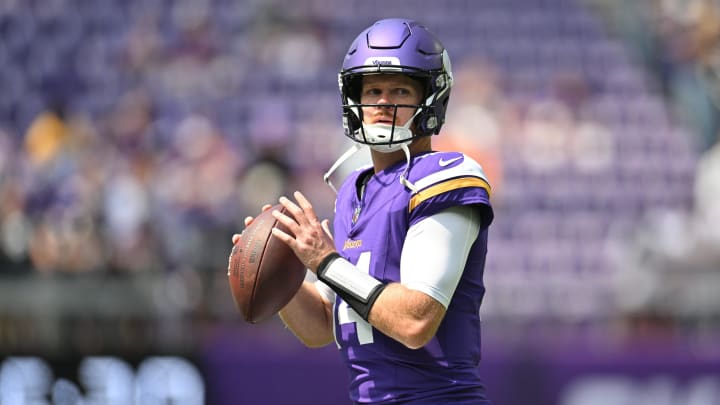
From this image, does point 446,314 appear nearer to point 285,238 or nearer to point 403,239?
point 403,239

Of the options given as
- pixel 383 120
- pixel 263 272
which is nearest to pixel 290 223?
pixel 263 272

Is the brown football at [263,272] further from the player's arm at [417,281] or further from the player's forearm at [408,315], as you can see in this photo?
the player's forearm at [408,315]

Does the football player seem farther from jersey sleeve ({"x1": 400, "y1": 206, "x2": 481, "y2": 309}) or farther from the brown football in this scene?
the brown football

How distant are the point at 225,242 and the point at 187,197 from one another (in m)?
1.61

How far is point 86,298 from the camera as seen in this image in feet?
27.5

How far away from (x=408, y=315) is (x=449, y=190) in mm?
373

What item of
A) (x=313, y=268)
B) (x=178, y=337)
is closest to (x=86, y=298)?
(x=178, y=337)

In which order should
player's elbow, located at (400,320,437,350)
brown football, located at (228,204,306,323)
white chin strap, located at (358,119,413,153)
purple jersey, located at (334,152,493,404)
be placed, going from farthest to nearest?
brown football, located at (228,204,306,323) < white chin strap, located at (358,119,413,153) < purple jersey, located at (334,152,493,404) < player's elbow, located at (400,320,437,350)

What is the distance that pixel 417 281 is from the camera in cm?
353

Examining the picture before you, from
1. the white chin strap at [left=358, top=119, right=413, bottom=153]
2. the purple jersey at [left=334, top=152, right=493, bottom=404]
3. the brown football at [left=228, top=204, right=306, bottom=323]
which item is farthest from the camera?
the brown football at [left=228, top=204, right=306, bottom=323]

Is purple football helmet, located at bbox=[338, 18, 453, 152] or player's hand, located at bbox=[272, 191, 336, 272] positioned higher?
purple football helmet, located at bbox=[338, 18, 453, 152]

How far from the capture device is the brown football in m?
3.96

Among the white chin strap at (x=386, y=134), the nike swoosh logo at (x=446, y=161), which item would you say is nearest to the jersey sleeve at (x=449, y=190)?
the nike swoosh logo at (x=446, y=161)

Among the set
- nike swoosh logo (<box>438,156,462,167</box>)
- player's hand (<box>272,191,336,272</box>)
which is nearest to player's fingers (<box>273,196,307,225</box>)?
player's hand (<box>272,191,336,272</box>)
